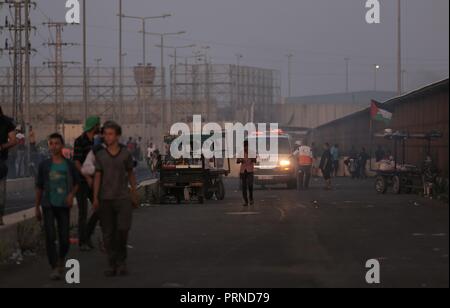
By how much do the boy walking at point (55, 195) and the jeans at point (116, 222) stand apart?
53 centimetres

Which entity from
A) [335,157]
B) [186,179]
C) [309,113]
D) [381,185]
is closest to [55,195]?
[186,179]

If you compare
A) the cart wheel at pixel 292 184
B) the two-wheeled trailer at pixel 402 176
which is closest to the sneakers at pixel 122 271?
the two-wheeled trailer at pixel 402 176

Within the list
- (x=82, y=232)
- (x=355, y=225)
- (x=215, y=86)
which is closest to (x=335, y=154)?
(x=355, y=225)

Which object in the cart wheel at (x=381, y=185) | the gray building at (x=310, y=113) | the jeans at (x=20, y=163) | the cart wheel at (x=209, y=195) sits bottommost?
the cart wheel at (x=209, y=195)

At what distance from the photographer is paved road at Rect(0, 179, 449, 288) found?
12508 mm

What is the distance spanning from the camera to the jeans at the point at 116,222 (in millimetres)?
13352

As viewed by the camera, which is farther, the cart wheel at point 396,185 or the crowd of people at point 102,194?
the cart wheel at point 396,185

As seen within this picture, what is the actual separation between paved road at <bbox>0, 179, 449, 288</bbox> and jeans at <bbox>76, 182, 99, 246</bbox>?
333mm

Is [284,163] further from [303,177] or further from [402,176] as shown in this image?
[402,176]

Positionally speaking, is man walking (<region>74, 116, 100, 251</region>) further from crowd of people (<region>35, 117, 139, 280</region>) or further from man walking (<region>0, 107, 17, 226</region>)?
crowd of people (<region>35, 117, 139, 280</region>)

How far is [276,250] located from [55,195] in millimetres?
3866

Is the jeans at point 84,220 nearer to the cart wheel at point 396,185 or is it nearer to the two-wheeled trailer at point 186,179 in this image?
the two-wheeled trailer at point 186,179

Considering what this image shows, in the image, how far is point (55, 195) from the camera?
44.3 ft
